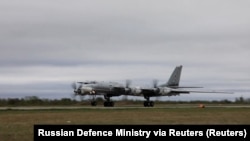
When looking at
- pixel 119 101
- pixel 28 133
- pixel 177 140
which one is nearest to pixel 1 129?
pixel 28 133

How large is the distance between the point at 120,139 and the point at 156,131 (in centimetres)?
139

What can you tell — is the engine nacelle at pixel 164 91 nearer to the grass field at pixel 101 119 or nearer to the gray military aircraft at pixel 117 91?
the gray military aircraft at pixel 117 91

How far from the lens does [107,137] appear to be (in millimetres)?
18688

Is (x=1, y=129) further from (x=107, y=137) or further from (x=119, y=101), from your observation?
(x=119, y=101)

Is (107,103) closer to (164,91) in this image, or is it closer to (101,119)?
(164,91)
